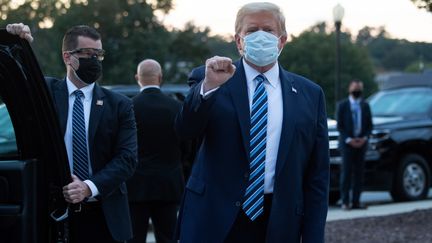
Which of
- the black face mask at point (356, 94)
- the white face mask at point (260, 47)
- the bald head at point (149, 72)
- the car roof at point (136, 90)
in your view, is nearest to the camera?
the white face mask at point (260, 47)

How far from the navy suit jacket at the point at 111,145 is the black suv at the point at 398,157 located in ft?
28.9

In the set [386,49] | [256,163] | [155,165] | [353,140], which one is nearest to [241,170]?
[256,163]

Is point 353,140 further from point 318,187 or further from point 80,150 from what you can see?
point 318,187

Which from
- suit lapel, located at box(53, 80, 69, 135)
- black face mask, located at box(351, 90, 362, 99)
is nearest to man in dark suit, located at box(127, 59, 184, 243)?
suit lapel, located at box(53, 80, 69, 135)

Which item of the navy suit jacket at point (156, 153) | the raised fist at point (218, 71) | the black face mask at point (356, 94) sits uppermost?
the raised fist at point (218, 71)

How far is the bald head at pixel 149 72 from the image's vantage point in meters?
7.21

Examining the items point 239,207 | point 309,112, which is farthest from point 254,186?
point 309,112

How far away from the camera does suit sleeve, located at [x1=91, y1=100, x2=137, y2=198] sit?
15.2 feet

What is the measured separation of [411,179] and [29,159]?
10856mm

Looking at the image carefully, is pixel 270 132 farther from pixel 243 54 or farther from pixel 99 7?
pixel 99 7

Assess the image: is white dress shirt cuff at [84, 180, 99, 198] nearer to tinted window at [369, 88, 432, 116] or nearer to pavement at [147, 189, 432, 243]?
pavement at [147, 189, 432, 243]

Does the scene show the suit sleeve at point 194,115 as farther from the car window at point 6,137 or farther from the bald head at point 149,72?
the bald head at point 149,72

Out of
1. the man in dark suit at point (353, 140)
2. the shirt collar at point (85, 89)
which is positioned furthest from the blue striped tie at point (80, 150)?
the man in dark suit at point (353, 140)

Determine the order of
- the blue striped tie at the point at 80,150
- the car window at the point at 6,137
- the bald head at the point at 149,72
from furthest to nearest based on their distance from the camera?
the bald head at the point at 149,72 → the car window at the point at 6,137 → the blue striped tie at the point at 80,150
